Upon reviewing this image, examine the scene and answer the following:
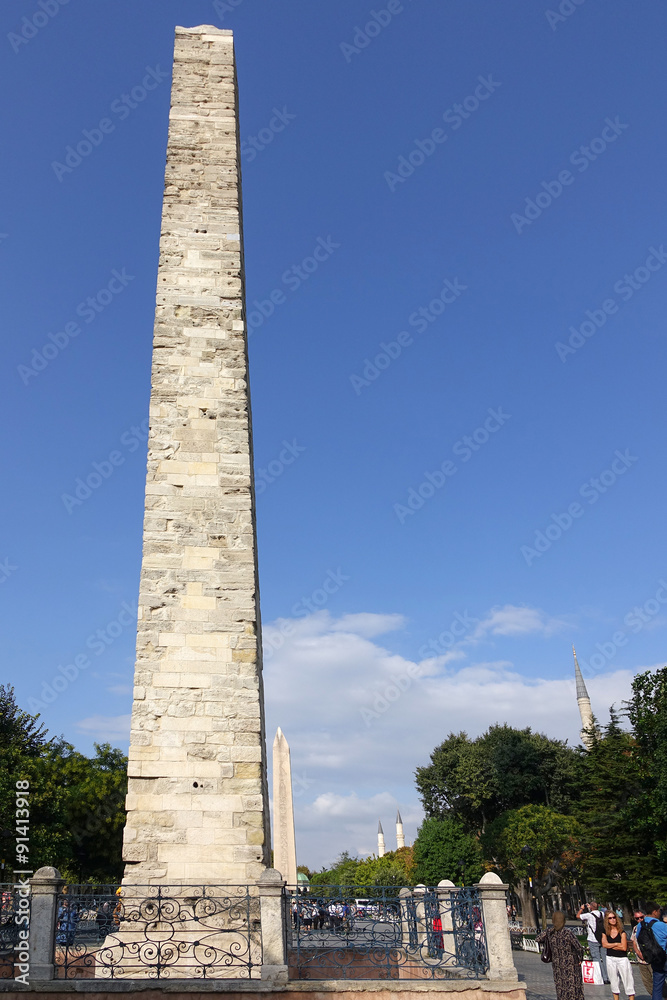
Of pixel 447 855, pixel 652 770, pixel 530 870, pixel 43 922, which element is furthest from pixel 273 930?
pixel 447 855

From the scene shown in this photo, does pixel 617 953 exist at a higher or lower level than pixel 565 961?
lower

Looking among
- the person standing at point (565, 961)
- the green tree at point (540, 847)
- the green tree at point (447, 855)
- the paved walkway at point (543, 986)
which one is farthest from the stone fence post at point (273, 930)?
the green tree at point (447, 855)

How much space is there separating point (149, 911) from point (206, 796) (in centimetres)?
124

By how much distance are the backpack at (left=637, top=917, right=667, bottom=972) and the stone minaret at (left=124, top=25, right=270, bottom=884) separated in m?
5.20

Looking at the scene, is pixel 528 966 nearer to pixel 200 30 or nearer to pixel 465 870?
pixel 465 870

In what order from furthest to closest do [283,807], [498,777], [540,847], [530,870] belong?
[498,777]
[530,870]
[540,847]
[283,807]

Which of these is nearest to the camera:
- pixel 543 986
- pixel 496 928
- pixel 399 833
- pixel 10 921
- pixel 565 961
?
pixel 565 961

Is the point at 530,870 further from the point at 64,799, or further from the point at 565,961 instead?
the point at 565,961

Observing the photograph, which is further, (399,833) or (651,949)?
(399,833)

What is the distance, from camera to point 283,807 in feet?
73.6

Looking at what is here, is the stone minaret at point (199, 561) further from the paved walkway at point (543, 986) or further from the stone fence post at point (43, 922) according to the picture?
the paved walkway at point (543, 986)

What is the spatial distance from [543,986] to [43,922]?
39.2 ft

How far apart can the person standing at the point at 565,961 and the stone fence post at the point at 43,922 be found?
15.5 ft

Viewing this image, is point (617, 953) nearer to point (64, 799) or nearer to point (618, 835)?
point (618, 835)
